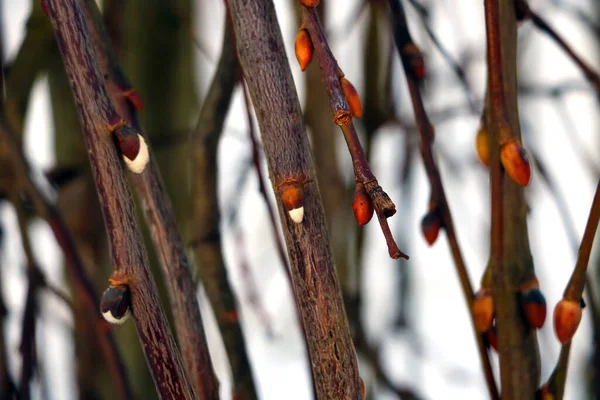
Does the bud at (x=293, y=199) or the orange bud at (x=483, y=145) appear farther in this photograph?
the orange bud at (x=483, y=145)

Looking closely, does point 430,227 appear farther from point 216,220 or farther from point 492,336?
point 216,220

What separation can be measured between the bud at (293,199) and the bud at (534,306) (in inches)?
10.7

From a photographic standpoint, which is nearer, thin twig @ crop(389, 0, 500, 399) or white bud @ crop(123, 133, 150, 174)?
white bud @ crop(123, 133, 150, 174)

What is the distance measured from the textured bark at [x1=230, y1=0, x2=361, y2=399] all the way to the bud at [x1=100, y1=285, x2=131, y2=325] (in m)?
0.12

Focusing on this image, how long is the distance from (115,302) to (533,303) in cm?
38

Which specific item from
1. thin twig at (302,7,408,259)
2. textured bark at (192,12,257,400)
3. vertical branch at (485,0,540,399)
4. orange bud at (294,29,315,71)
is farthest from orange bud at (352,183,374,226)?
textured bark at (192,12,257,400)

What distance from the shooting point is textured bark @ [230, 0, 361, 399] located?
0.58m

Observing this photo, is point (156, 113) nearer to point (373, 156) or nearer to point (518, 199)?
point (373, 156)

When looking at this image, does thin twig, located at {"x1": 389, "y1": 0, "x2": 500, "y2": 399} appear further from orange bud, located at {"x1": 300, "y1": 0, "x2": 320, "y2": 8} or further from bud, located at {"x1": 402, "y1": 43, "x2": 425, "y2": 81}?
orange bud, located at {"x1": 300, "y1": 0, "x2": 320, "y2": 8}

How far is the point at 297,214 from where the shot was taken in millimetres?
577

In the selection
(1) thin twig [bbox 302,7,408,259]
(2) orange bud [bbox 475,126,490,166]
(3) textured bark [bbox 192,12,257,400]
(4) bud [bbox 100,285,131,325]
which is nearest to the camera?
(1) thin twig [bbox 302,7,408,259]

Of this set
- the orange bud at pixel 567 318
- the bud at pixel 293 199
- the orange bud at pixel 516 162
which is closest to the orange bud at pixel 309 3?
the bud at pixel 293 199

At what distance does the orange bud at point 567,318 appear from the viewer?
2.27 ft

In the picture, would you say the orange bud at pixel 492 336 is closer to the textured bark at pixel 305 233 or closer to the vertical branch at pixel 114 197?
the textured bark at pixel 305 233
